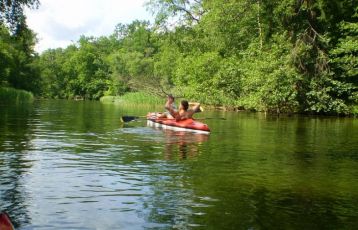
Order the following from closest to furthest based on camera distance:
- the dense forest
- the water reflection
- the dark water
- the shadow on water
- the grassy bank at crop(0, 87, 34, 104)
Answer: the dark water < the shadow on water < the water reflection < the dense forest < the grassy bank at crop(0, 87, 34, 104)

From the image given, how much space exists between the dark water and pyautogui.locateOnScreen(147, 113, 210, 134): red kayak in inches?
94.7

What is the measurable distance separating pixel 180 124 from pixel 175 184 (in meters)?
10.7

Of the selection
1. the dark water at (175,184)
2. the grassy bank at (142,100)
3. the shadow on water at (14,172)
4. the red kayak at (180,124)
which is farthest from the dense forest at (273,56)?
the dark water at (175,184)

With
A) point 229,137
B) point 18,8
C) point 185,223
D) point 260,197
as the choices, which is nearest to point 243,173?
point 260,197

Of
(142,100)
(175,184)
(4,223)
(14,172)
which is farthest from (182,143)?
(142,100)

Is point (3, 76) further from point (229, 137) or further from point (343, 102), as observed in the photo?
point (229, 137)

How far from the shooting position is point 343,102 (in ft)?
110

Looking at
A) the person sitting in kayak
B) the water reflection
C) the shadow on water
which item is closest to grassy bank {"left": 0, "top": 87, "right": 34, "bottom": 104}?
the person sitting in kayak

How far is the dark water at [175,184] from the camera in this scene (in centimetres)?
657

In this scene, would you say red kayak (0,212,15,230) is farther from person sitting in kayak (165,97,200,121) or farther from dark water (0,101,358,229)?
person sitting in kayak (165,97,200,121)

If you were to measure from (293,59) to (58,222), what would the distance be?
92.9 feet

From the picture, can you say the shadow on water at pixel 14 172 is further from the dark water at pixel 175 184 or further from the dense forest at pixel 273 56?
the dense forest at pixel 273 56

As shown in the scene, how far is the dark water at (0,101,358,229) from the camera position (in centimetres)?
657

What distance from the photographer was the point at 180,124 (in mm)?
19484
